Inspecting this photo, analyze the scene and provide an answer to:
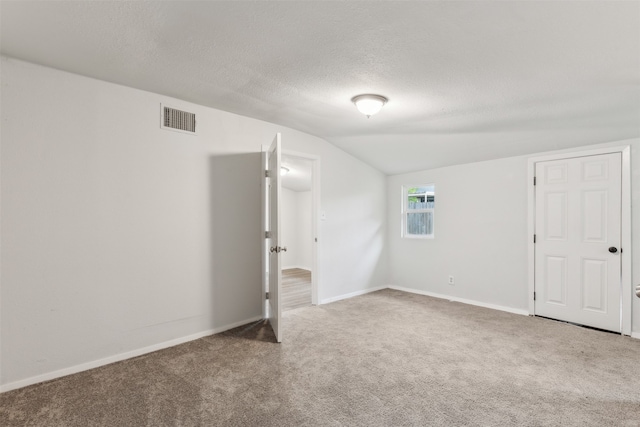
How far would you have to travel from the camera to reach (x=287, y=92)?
111 inches

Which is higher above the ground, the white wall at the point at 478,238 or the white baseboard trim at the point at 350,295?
the white wall at the point at 478,238

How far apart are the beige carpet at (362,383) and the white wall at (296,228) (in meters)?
4.46

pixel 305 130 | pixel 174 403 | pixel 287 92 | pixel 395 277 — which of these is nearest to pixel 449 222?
pixel 395 277

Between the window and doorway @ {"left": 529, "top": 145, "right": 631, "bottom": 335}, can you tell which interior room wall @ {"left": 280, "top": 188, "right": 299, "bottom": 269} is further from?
doorway @ {"left": 529, "top": 145, "right": 631, "bottom": 335}

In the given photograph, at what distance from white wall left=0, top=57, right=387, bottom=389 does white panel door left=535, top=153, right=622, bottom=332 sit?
11.1ft

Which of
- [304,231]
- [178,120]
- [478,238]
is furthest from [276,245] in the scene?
[304,231]

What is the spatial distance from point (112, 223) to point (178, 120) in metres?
1.11

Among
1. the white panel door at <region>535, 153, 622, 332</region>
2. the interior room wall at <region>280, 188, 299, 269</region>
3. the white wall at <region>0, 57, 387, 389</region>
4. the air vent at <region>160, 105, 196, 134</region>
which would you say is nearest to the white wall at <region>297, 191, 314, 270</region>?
the interior room wall at <region>280, 188, 299, 269</region>

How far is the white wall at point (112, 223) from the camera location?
7.36 feet

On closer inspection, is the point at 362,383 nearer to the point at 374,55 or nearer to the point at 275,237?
the point at 275,237

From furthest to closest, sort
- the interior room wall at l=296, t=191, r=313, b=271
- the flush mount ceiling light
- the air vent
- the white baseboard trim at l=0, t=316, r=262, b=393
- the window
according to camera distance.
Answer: the interior room wall at l=296, t=191, r=313, b=271, the window, the air vent, the flush mount ceiling light, the white baseboard trim at l=0, t=316, r=262, b=393

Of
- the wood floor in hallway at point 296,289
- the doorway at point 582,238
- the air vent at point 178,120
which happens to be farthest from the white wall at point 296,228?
the doorway at point 582,238

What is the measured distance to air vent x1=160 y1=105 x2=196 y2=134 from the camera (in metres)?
2.92

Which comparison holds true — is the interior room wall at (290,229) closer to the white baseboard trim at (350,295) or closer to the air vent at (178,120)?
the white baseboard trim at (350,295)
